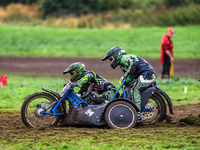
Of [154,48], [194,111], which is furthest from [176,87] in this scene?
[154,48]

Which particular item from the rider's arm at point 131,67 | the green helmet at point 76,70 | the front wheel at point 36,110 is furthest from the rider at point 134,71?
the front wheel at point 36,110

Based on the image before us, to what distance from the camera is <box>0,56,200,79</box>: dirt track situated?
19.3 m

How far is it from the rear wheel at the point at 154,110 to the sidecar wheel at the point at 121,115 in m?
0.66

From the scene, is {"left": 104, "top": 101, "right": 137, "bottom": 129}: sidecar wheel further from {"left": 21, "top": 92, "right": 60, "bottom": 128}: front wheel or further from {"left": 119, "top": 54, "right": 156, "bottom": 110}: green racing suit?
{"left": 21, "top": 92, "right": 60, "bottom": 128}: front wheel

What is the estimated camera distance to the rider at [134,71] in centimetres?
848

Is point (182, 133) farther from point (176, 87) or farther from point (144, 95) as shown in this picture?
point (176, 87)

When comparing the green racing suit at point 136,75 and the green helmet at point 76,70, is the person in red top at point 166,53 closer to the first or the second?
the green racing suit at point 136,75

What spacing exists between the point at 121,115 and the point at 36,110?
178 centimetres

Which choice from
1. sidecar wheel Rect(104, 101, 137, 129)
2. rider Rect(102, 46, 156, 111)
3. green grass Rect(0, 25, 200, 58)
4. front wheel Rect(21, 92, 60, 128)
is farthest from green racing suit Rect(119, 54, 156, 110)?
green grass Rect(0, 25, 200, 58)

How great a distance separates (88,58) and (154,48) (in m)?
5.63

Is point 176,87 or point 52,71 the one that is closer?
point 176,87

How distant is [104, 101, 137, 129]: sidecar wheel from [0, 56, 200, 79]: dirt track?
9555 millimetres

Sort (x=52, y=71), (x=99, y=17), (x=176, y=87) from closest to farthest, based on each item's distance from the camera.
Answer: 1. (x=176, y=87)
2. (x=52, y=71)
3. (x=99, y=17)

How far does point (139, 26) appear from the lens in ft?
119
